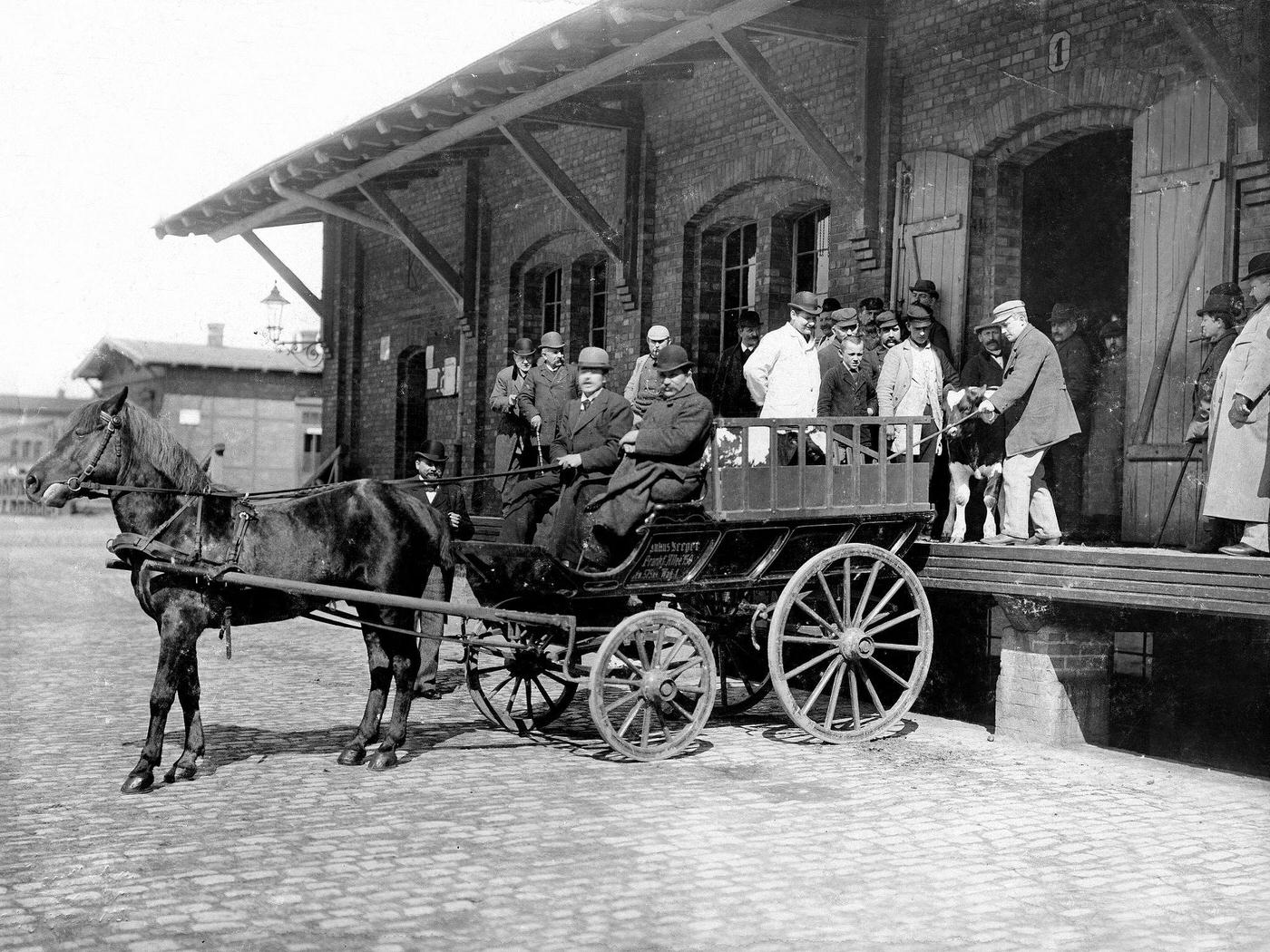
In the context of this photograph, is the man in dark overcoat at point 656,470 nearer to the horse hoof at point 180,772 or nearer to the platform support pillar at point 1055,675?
the platform support pillar at point 1055,675

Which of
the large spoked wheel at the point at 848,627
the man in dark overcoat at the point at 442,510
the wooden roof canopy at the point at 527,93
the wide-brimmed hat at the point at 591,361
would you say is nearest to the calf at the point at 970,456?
the large spoked wheel at the point at 848,627

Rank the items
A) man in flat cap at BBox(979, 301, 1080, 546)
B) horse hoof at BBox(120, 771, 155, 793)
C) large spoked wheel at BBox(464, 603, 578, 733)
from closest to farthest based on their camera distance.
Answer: horse hoof at BBox(120, 771, 155, 793) < large spoked wheel at BBox(464, 603, 578, 733) < man in flat cap at BBox(979, 301, 1080, 546)

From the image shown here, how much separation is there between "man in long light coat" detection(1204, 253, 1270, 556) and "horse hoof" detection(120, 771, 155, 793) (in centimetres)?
550

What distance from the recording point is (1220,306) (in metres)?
7.76

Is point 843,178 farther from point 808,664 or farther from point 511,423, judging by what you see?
point 808,664

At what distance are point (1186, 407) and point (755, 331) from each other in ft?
10.5

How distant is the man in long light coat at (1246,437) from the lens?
6898 millimetres

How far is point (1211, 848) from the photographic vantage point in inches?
216

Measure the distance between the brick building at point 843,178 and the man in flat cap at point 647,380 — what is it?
6.37 ft

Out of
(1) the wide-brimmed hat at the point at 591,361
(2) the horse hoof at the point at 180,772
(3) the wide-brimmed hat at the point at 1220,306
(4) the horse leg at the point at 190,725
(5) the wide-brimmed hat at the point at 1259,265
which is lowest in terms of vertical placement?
(2) the horse hoof at the point at 180,772

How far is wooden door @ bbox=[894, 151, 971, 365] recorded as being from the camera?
10078 millimetres

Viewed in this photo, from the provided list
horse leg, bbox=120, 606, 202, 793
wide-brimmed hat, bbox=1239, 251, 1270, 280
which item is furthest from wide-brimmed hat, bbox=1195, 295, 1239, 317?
horse leg, bbox=120, 606, 202, 793

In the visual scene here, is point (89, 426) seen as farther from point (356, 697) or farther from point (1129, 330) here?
point (1129, 330)

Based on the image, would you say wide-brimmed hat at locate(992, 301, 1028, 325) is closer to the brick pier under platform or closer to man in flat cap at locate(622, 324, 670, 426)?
the brick pier under platform
